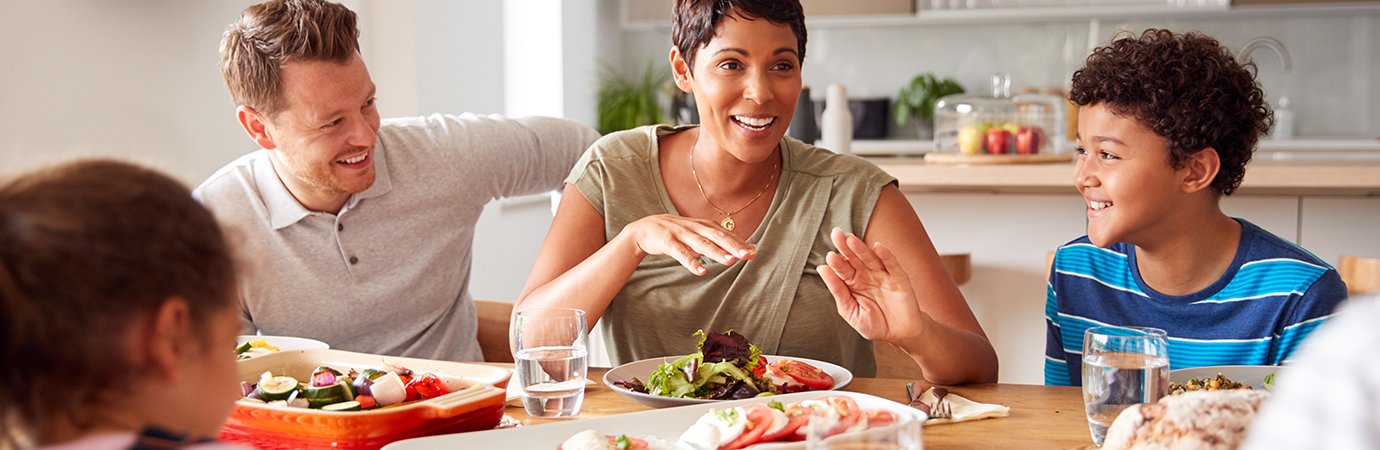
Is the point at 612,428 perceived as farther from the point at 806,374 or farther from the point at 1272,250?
the point at 1272,250

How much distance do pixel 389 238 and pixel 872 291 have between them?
1.05m

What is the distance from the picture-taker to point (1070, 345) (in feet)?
7.06

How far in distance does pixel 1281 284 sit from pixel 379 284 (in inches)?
62.2

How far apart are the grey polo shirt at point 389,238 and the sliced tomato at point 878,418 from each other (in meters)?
1.18

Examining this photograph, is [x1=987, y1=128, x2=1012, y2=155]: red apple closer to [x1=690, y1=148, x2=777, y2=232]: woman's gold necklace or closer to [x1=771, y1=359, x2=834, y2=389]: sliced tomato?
[x1=690, y1=148, x2=777, y2=232]: woman's gold necklace

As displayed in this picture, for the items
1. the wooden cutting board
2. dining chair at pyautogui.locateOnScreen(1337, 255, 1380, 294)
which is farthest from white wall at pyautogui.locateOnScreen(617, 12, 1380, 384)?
dining chair at pyautogui.locateOnScreen(1337, 255, 1380, 294)

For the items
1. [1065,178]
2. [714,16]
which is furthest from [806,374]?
[1065,178]

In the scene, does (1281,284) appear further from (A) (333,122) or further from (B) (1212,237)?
(A) (333,122)

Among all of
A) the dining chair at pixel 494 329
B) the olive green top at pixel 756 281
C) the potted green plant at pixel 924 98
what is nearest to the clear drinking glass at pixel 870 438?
the olive green top at pixel 756 281

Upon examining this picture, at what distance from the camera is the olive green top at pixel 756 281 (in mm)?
2078

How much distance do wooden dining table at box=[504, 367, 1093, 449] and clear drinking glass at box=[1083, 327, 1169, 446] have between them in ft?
0.17

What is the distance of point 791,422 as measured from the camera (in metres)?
1.33

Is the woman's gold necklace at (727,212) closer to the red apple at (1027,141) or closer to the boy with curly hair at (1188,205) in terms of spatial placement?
the boy with curly hair at (1188,205)

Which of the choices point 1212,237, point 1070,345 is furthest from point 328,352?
point 1212,237
